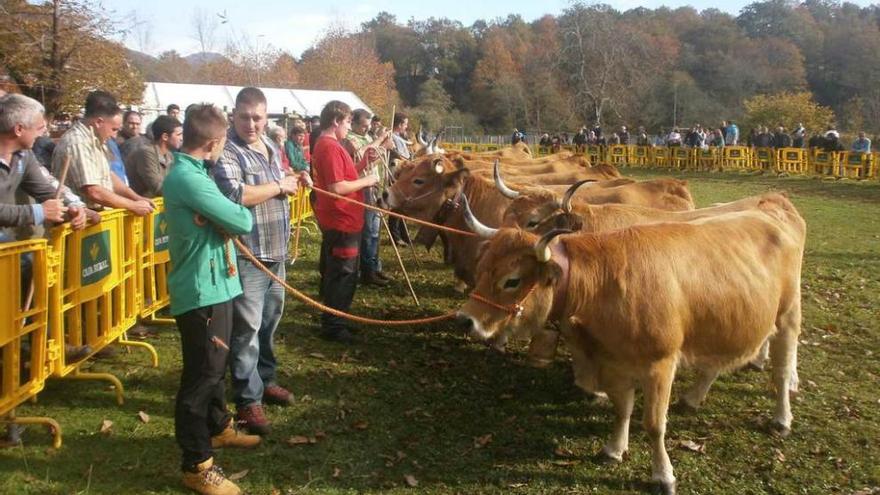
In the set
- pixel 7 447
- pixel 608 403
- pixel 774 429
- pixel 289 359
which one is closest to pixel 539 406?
pixel 608 403

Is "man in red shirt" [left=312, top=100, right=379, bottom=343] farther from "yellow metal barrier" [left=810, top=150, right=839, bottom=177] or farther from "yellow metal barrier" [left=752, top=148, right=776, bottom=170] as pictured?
"yellow metal barrier" [left=752, top=148, right=776, bottom=170]

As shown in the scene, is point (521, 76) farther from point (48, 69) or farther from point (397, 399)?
point (397, 399)

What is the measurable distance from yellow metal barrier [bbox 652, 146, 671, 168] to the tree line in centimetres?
875

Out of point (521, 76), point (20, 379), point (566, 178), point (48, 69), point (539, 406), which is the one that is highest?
point (521, 76)

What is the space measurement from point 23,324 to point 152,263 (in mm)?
2115

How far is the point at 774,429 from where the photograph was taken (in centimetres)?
521

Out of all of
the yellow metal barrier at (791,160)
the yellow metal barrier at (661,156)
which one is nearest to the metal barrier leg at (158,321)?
the yellow metal barrier at (791,160)

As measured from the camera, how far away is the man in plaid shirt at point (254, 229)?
4.30 meters

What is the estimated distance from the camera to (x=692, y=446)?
4.95 meters

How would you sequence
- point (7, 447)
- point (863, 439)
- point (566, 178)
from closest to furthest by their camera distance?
point (7, 447) → point (863, 439) → point (566, 178)

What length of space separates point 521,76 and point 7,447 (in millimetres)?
67468

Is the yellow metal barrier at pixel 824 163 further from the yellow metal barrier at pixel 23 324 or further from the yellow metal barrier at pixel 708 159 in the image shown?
the yellow metal barrier at pixel 23 324

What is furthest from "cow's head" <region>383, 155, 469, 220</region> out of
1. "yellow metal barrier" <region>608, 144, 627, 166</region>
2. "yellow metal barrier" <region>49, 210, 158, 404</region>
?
"yellow metal barrier" <region>608, 144, 627, 166</region>

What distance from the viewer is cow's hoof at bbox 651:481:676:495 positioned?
4336 millimetres
